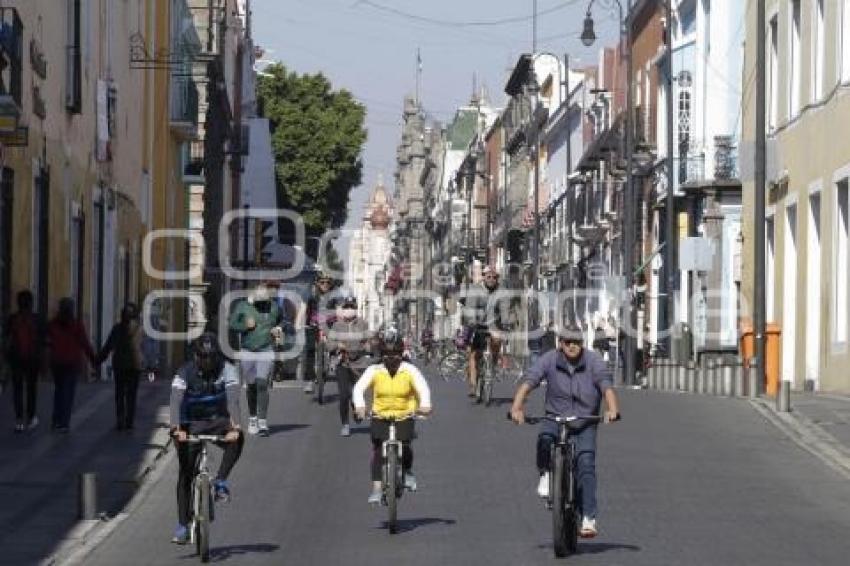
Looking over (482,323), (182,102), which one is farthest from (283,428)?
(182,102)

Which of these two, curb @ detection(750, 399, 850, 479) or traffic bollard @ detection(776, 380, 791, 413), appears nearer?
curb @ detection(750, 399, 850, 479)

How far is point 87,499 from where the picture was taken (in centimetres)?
1777

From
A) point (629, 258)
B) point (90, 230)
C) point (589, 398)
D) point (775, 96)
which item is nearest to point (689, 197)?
point (629, 258)

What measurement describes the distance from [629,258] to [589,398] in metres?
38.6

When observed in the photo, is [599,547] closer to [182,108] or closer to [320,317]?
[320,317]

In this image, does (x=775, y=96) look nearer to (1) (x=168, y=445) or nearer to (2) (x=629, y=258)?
(2) (x=629, y=258)

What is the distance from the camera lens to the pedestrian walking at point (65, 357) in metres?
24.3

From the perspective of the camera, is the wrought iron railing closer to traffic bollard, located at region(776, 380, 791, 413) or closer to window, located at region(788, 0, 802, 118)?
window, located at region(788, 0, 802, 118)

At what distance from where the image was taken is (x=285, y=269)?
2475 inches

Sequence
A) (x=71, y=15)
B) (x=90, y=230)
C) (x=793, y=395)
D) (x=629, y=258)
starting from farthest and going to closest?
(x=629, y=258) → (x=90, y=230) → (x=71, y=15) → (x=793, y=395)

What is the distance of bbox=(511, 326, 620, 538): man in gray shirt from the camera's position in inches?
627

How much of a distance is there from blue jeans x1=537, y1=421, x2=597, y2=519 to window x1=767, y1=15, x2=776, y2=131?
24788 millimetres

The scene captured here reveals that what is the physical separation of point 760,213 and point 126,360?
35.1 ft

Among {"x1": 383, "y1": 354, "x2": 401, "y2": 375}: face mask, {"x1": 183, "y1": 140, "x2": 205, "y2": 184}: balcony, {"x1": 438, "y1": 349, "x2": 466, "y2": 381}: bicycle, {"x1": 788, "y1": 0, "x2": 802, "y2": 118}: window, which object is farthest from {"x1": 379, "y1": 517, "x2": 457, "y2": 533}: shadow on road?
{"x1": 183, "y1": 140, "x2": 205, "y2": 184}: balcony
